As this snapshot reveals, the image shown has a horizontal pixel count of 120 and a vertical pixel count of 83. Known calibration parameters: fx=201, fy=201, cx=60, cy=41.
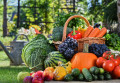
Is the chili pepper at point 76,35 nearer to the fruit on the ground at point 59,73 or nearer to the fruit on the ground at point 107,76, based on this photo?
the fruit on the ground at point 59,73

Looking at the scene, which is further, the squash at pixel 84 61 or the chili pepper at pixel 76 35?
the chili pepper at pixel 76 35

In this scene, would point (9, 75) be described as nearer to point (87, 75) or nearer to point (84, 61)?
point (84, 61)

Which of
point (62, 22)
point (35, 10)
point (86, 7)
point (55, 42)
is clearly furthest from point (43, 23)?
point (55, 42)

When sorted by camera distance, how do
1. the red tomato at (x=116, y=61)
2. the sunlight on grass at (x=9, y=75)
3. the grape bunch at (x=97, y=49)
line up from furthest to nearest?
1. the sunlight on grass at (x=9, y=75)
2. the grape bunch at (x=97, y=49)
3. the red tomato at (x=116, y=61)

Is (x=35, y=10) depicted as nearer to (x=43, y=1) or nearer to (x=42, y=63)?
(x=43, y=1)

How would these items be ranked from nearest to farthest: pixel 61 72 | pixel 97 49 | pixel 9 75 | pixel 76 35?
pixel 61 72 → pixel 97 49 → pixel 76 35 → pixel 9 75

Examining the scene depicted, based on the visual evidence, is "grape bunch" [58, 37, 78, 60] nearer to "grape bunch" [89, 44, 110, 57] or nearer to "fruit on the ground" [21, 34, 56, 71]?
"grape bunch" [89, 44, 110, 57]

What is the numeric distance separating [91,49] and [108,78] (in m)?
0.66

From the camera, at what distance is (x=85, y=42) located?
3252 mm

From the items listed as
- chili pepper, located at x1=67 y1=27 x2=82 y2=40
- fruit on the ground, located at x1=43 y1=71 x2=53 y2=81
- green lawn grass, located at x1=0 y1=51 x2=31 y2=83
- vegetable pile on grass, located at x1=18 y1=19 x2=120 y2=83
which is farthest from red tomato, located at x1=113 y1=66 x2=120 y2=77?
green lawn grass, located at x1=0 y1=51 x2=31 y2=83

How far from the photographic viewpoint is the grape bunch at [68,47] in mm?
3094

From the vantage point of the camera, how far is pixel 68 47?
3.11 meters

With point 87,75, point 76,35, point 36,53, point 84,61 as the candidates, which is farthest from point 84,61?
point 36,53

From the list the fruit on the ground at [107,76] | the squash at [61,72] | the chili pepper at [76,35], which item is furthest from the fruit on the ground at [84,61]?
the chili pepper at [76,35]
